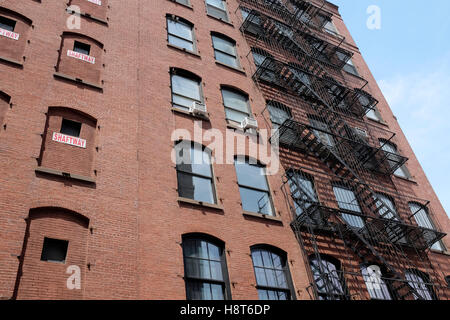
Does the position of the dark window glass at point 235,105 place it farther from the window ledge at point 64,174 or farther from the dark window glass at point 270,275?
the window ledge at point 64,174

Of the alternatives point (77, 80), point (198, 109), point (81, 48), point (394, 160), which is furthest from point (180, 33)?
point (394, 160)

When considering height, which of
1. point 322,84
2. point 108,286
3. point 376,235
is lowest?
point 108,286

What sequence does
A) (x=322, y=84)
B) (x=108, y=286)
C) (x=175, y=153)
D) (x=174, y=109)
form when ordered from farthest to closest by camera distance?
(x=322, y=84)
(x=174, y=109)
(x=175, y=153)
(x=108, y=286)

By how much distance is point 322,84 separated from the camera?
853 inches

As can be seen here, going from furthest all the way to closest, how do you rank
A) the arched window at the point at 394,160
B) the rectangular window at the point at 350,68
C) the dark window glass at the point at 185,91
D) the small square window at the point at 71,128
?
the rectangular window at the point at 350,68 → the arched window at the point at 394,160 → the dark window glass at the point at 185,91 → the small square window at the point at 71,128

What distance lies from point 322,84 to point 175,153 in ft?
36.8

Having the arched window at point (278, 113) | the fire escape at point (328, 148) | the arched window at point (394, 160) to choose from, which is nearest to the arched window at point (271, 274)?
the fire escape at point (328, 148)

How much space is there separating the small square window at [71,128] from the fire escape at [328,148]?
25.8ft

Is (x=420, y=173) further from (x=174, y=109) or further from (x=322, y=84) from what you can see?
(x=174, y=109)

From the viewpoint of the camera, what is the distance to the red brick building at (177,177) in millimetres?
10281

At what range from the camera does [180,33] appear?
19.4 metres

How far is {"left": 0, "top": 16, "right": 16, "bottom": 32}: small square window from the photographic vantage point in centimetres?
1420

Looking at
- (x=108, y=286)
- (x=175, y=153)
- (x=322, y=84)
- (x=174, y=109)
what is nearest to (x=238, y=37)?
(x=322, y=84)

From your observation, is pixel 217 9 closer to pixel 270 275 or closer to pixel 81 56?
pixel 81 56
